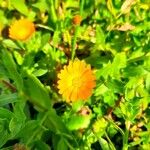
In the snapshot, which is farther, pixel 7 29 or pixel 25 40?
pixel 7 29

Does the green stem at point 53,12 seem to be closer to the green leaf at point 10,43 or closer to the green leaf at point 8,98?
the green leaf at point 10,43

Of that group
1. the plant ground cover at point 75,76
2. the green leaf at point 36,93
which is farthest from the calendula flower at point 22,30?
the green leaf at point 36,93

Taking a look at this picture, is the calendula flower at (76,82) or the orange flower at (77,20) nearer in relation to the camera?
the calendula flower at (76,82)

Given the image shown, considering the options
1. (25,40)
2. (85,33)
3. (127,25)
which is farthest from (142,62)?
(25,40)

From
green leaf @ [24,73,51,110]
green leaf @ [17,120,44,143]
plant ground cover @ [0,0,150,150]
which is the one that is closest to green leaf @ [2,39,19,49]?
plant ground cover @ [0,0,150,150]

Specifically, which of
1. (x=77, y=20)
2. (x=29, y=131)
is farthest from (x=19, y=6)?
(x=29, y=131)

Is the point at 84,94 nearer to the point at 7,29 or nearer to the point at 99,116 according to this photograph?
the point at 99,116
